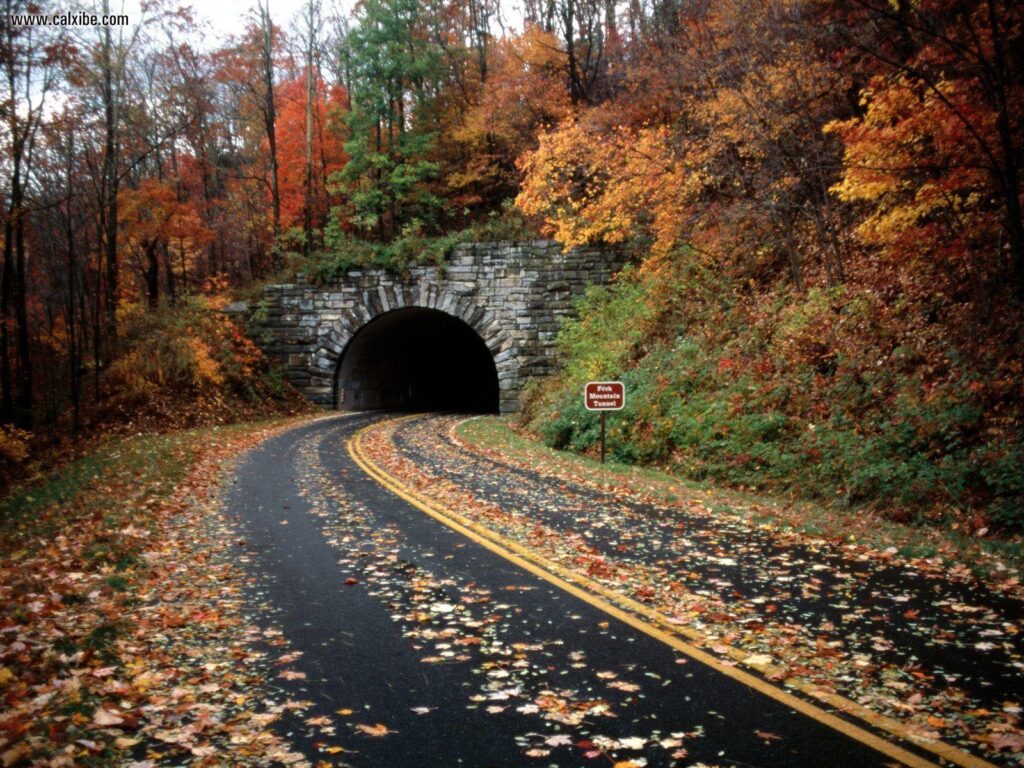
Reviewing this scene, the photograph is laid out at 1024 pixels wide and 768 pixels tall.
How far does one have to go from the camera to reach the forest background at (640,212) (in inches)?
388

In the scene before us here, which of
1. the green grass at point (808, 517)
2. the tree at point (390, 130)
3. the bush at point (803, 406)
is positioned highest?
the tree at point (390, 130)

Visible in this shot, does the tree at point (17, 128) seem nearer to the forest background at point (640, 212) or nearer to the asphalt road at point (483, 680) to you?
the forest background at point (640, 212)

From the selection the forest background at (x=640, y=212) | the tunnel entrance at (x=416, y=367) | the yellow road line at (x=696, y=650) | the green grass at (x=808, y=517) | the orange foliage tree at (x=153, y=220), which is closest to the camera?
the yellow road line at (x=696, y=650)

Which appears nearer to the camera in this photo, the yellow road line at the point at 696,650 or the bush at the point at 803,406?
the yellow road line at the point at 696,650

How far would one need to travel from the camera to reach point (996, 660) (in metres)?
4.41

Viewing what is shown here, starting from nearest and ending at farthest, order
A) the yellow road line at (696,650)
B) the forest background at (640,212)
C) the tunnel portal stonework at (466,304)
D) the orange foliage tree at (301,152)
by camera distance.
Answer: the yellow road line at (696,650) → the forest background at (640,212) → the tunnel portal stonework at (466,304) → the orange foliage tree at (301,152)

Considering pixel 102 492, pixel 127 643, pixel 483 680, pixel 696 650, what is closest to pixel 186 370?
pixel 102 492

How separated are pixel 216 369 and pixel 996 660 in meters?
22.7

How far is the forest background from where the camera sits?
32.3 feet

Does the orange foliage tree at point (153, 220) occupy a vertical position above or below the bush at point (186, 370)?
above

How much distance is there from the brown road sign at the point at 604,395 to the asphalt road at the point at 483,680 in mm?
7541

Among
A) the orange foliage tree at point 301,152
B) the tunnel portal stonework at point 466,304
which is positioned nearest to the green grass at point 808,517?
the tunnel portal stonework at point 466,304

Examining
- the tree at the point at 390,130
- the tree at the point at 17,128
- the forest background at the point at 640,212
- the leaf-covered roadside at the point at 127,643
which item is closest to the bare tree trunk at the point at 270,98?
the forest background at the point at 640,212

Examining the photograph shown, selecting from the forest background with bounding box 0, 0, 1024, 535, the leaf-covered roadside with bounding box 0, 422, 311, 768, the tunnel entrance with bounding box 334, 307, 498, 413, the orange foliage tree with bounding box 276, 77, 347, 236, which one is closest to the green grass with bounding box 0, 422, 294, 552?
the leaf-covered roadside with bounding box 0, 422, 311, 768
